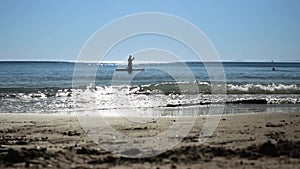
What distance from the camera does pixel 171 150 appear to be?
8.74 meters

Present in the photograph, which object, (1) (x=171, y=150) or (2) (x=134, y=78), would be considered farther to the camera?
(2) (x=134, y=78)

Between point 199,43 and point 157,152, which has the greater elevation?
point 199,43

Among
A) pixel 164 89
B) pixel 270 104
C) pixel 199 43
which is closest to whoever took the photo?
pixel 199 43

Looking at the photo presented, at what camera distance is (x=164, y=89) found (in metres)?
33.4

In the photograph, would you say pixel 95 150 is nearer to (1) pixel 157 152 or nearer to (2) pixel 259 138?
(1) pixel 157 152

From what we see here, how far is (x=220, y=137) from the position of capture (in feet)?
34.5

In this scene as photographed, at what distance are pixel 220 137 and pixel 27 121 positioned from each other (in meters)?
7.24

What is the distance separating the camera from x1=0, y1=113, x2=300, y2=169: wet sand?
7641mm

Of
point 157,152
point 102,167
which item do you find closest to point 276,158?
point 157,152

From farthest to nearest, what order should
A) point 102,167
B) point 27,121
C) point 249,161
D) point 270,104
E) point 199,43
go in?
point 270,104 → point 27,121 → point 199,43 → point 249,161 → point 102,167

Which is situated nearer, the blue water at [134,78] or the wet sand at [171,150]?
the wet sand at [171,150]

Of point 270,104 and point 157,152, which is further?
point 270,104

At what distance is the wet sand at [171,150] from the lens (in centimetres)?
764

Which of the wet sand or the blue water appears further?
the blue water
